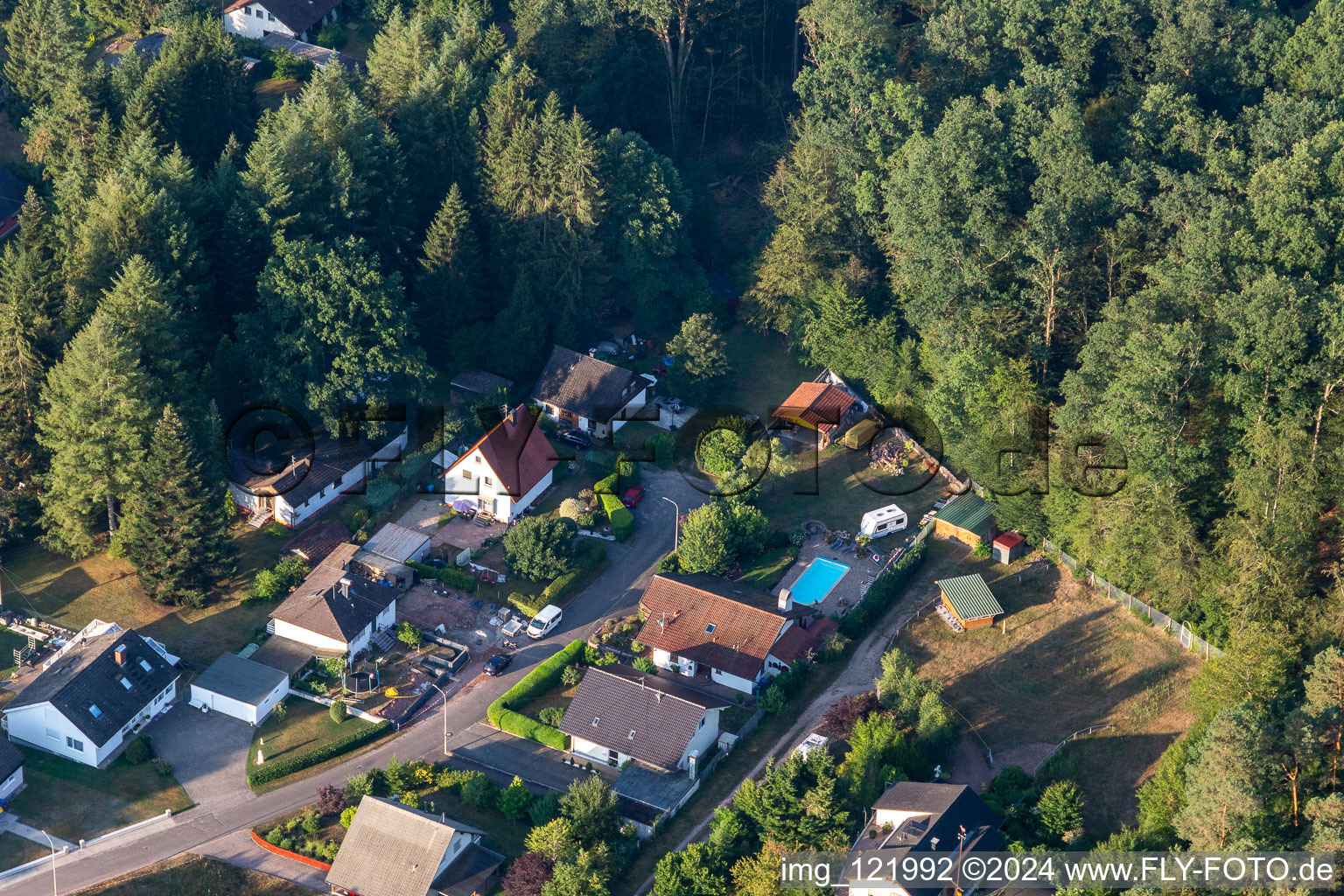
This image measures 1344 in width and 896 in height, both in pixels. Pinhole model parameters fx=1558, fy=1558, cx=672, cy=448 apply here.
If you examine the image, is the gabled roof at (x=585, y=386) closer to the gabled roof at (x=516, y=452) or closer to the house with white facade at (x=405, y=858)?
the gabled roof at (x=516, y=452)

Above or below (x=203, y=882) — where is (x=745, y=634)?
above

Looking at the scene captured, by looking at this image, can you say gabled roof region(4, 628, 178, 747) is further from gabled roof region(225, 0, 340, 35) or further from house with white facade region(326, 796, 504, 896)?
gabled roof region(225, 0, 340, 35)

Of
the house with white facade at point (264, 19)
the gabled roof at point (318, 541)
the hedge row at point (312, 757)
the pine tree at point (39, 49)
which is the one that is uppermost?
the house with white facade at point (264, 19)

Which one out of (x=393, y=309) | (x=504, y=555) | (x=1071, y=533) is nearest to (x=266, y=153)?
(x=393, y=309)

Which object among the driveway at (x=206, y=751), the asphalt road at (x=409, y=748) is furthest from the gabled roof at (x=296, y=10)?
the driveway at (x=206, y=751)

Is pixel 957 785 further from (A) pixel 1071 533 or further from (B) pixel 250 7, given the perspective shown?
(B) pixel 250 7

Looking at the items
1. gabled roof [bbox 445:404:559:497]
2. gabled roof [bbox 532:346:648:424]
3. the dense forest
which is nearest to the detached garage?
the dense forest
